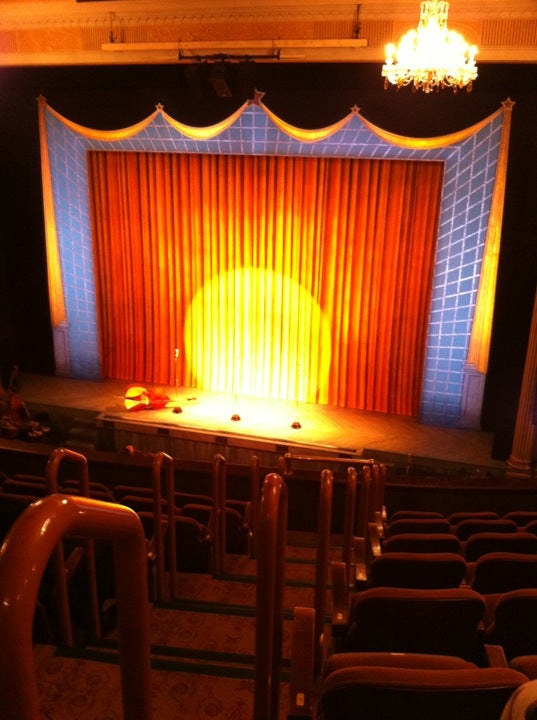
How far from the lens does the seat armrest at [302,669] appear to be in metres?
1.62

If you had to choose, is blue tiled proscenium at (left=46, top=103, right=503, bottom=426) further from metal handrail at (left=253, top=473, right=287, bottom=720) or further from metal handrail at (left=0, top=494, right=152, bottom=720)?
metal handrail at (left=0, top=494, right=152, bottom=720)

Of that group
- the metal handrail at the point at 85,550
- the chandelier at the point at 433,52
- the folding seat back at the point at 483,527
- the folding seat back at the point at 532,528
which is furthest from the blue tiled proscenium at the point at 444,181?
the metal handrail at the point at 85,550

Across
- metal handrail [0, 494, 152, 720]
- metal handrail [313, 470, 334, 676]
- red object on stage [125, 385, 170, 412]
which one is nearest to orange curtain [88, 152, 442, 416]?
red object on stage [125, 385, 170, 412]

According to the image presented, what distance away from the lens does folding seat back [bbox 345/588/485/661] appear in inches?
73.0

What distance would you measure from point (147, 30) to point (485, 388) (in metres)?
6.49

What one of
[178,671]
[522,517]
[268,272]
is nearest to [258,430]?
[268,272]

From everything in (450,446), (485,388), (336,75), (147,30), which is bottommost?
(450,446)

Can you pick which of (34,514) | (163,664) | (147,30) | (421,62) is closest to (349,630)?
(163,664)

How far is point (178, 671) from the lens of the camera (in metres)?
2.18

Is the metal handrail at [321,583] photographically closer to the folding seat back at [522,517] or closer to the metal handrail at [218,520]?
the metal handrail at [218,520]

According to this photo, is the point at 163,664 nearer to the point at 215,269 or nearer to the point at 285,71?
the point at 285,71

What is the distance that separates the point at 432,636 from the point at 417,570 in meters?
0.58

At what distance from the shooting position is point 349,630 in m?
2.00

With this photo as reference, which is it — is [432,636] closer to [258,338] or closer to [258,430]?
[258,430]
